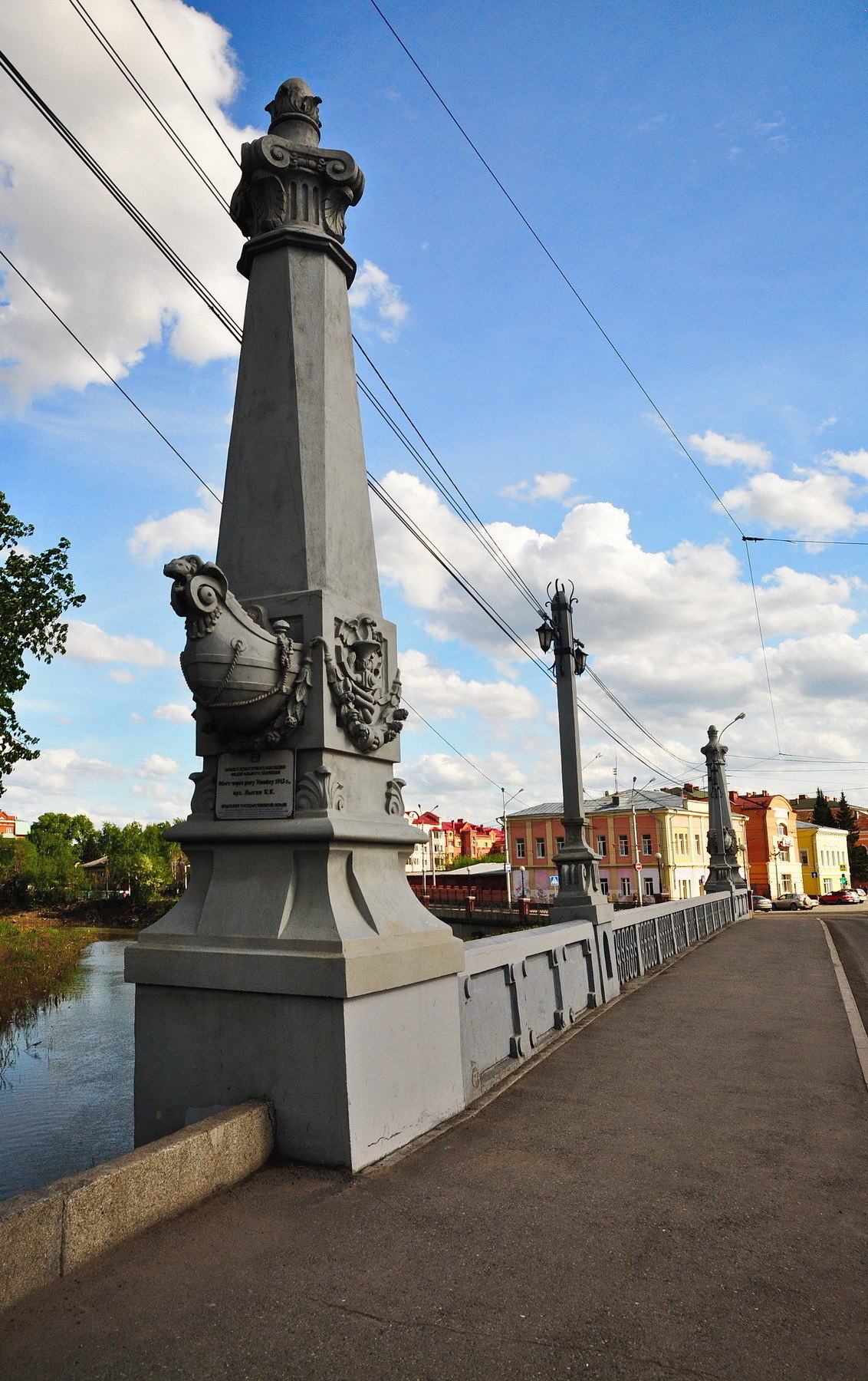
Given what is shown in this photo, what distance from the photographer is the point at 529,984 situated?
6867 mm

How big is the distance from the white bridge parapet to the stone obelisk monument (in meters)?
0.68

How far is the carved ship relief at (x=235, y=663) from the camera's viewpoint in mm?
4039

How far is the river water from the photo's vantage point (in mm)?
5562

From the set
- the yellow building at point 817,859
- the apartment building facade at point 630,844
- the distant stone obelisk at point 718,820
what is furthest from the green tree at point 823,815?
the distant stone obelisk at point 718,820

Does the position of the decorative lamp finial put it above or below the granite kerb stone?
above

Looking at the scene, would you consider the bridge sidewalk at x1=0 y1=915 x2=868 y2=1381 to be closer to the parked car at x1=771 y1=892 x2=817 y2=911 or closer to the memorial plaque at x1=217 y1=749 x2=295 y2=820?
the memorial plaque at x1=217 y1=749 x2=295 y2=820

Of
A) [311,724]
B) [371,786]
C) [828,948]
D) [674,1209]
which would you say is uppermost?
[311,724]

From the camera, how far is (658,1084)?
564 centimetres

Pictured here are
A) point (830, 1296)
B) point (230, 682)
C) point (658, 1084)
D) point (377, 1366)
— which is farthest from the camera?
point (658, 1084)

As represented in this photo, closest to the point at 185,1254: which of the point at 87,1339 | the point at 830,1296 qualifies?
the point at 87,1339

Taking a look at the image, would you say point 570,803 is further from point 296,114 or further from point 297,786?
point 296,114

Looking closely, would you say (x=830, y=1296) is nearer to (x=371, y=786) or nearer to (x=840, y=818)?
(x=371, y=786)

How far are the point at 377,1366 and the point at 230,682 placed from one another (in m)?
2.75

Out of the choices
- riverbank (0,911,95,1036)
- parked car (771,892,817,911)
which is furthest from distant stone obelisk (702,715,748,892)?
parked car (771,892,817,911)
